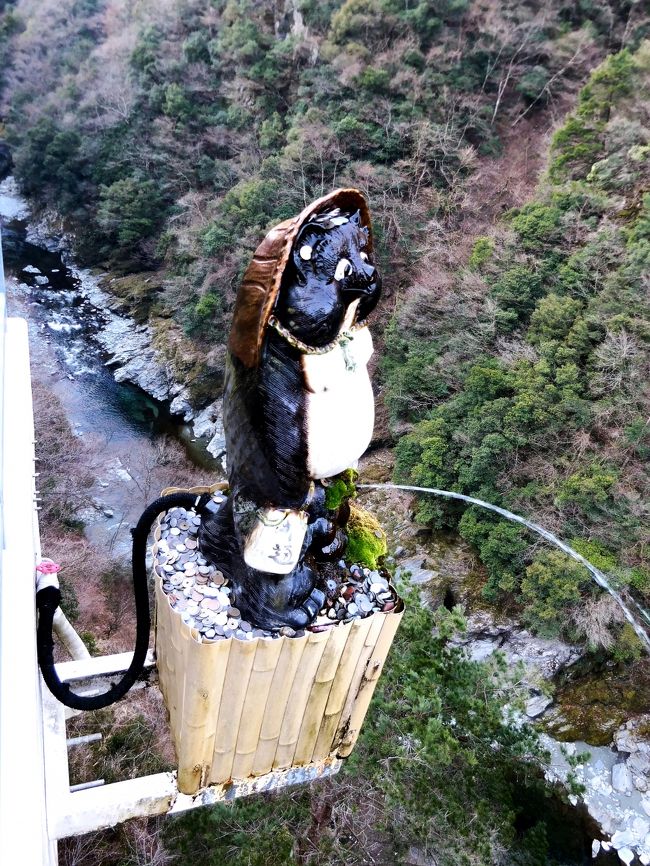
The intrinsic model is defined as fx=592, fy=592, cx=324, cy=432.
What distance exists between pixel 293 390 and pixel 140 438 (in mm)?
10188

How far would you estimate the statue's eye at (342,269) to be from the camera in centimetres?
188

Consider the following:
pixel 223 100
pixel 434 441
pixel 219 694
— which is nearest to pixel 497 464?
pixel 434 441

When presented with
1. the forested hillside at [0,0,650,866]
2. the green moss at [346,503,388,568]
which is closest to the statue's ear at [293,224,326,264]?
the green moss at [346,503,388,568]

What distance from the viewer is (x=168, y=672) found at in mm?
2766

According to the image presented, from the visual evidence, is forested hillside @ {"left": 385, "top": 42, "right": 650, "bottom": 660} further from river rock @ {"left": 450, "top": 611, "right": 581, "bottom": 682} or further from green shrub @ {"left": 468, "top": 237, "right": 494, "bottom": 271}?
river rock @ {"left": 450, "top": 611, "right": 581, "bottom": 682}

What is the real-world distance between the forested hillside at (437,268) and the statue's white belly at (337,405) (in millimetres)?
2434

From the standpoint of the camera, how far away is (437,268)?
10.7 m

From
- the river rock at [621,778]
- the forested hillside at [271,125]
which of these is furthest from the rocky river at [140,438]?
the forested hillside at [271,125]

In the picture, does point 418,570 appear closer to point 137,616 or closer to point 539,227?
point 539,227

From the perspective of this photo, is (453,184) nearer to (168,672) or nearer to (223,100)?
(223,100)

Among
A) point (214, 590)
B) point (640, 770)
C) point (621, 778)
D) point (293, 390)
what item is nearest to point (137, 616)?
point (214, 590)

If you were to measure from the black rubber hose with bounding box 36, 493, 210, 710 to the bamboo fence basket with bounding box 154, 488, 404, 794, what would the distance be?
0.09 m

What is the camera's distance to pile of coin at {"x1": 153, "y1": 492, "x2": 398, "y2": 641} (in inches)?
91.7

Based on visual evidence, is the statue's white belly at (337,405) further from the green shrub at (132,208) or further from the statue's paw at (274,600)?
the green shrub at (132,208)
